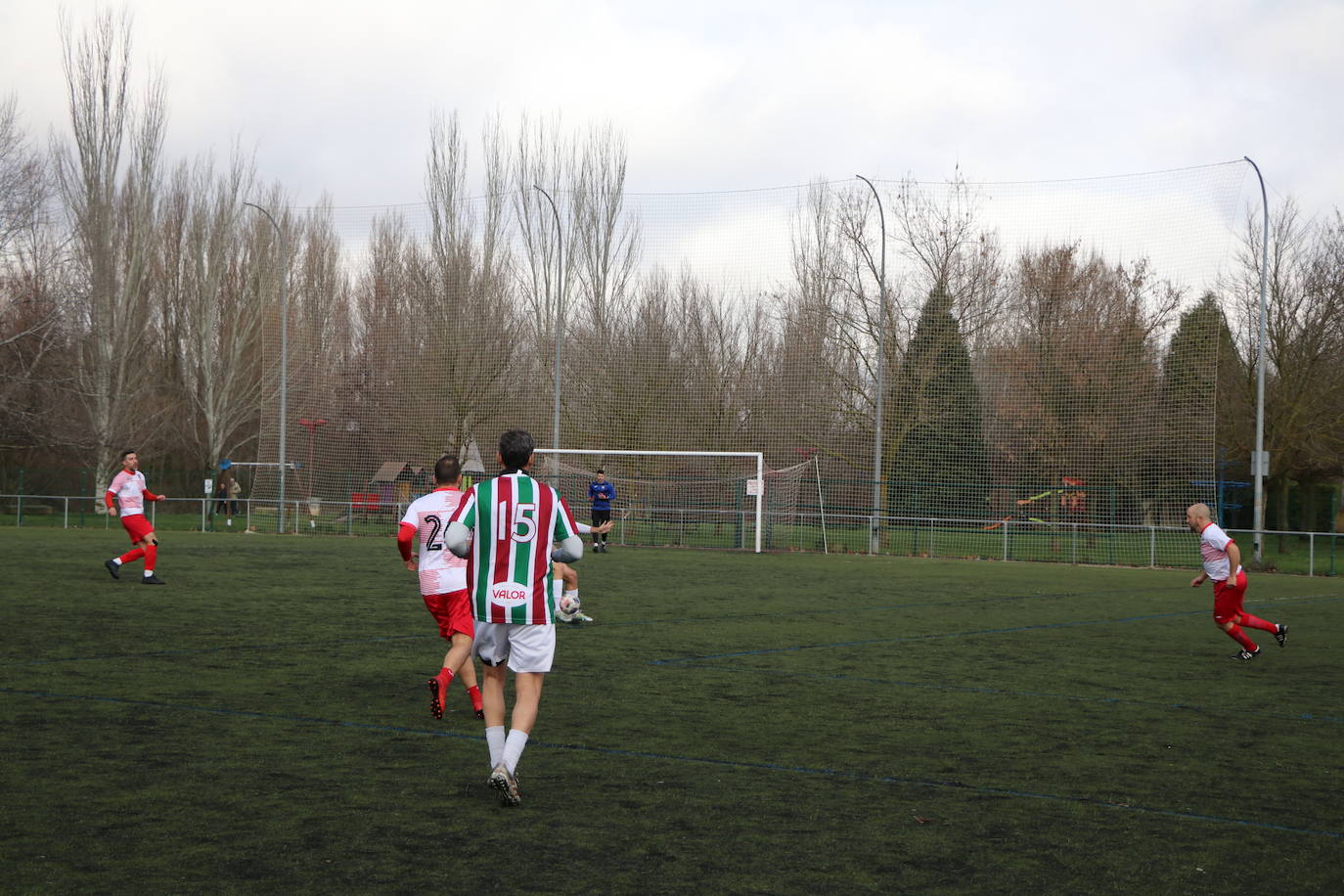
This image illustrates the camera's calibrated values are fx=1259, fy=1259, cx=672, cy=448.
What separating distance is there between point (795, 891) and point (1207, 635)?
1096 cm

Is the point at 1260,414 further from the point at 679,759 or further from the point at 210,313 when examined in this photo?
the point at 210,313

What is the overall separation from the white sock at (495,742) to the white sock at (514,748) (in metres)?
0.06

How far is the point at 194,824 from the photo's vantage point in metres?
5.36

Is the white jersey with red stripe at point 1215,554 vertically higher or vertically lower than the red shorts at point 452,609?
higher

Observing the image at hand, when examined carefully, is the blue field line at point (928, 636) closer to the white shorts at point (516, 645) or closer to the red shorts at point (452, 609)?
the red shorts at point (452, 609)

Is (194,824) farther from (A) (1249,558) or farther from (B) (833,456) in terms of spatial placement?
(B) (833,456)

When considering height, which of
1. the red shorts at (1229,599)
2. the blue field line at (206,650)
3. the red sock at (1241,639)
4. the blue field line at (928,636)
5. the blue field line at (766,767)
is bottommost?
the blue field line at (928,636)

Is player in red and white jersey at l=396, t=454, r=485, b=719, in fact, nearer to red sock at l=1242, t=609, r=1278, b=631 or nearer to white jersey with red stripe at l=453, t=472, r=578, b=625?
white jersey with red stripe at l=453, t=472, r=578, b=625

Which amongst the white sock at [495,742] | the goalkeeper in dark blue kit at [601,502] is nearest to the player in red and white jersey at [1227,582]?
the white sock at [495,742]

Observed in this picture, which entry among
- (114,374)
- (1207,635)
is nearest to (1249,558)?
(1207,635)

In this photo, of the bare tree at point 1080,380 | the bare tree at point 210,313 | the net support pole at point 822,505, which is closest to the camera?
the bare tree at point 1080,380

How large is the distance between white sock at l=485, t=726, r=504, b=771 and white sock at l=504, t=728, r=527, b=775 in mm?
65

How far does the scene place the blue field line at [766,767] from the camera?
5.84m

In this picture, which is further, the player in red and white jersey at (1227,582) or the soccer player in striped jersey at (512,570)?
the player in red and white jersey at (1227,582)
